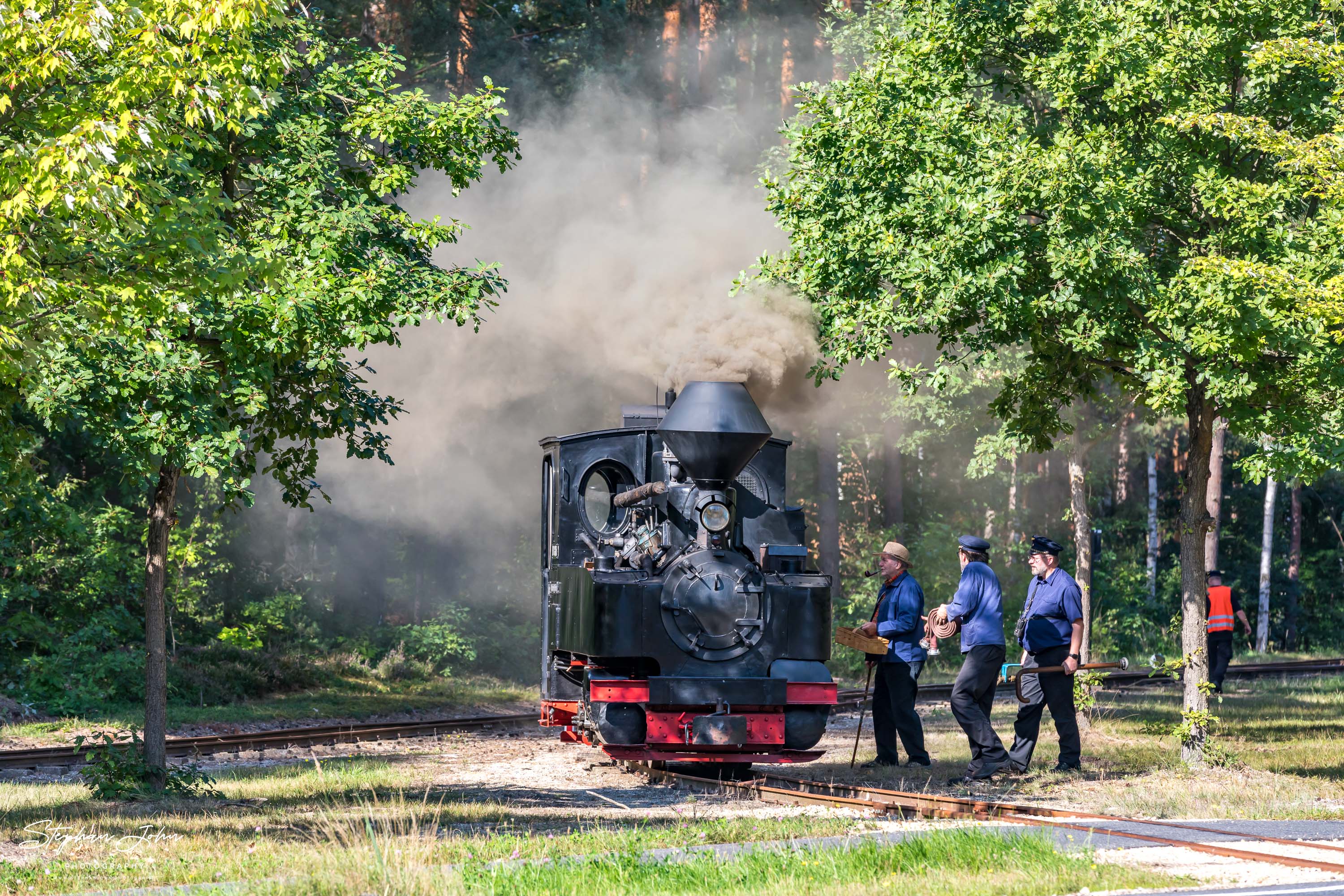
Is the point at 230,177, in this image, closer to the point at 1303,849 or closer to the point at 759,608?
the point at 759,608

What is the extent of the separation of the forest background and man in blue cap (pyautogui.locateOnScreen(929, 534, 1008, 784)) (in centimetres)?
671

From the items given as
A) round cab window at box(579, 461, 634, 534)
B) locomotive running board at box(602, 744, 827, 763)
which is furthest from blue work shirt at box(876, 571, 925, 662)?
round cab window at box(579, 461, 634, 534)

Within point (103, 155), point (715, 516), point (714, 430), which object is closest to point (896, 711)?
point (715, 516)

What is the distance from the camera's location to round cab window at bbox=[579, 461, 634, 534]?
424 inches

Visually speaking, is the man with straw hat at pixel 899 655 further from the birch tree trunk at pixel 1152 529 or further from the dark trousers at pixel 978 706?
the birch tree trunk at pixel 1152 529

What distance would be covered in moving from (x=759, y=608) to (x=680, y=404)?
1647 millimetres

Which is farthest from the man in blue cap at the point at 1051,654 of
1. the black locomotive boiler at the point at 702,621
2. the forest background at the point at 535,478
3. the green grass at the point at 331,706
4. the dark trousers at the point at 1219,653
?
the green grass at the point at 331,706

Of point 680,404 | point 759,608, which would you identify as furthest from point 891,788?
point 680,404

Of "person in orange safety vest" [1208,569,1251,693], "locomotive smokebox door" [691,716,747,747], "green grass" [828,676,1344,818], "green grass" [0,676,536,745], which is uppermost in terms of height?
"person in orange safety vest" [1208,569,1251,693]

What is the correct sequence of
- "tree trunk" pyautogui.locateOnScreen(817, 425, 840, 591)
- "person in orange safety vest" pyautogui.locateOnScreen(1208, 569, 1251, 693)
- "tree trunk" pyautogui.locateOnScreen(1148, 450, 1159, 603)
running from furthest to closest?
"tree trunk" pyautogui.locateOnScreen(1148, 450, 1159, 603)
"tree trunk" pyautogui.locateOnScreen(817, 425, 840, 591)
"person in orange safety vest" pyautogui.locateOnScreen(1208, 569, 1251, 693)

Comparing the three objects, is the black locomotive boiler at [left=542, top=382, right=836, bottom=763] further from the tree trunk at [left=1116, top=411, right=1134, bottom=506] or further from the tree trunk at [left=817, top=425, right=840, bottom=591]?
the tree trunk at [left=1116, top=411, right=1134, bottom=506]

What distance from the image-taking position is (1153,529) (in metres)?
31.3

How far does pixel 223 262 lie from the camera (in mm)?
7711
